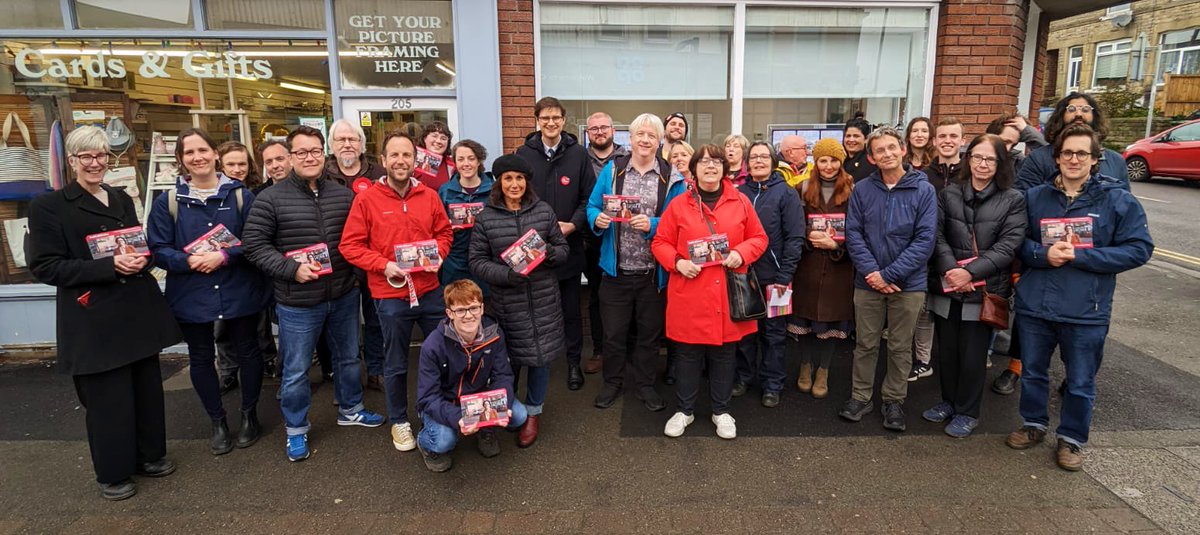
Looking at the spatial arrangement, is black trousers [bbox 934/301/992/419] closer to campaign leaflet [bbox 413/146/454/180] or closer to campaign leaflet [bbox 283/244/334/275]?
campaign leaflet [bbox 413/146/454/180]

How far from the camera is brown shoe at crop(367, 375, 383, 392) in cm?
486

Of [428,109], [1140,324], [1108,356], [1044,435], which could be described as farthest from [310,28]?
[1140,324]

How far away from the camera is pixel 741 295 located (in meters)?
3.86

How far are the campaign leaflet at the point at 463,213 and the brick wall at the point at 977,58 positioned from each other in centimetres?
484

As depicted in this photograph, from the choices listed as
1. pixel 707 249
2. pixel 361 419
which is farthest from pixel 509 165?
pixel 361 419

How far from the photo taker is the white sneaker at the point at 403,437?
388 centimetres

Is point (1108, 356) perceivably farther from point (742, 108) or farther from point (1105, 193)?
point (742, 108)

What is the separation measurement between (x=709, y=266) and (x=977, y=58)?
4369 mm

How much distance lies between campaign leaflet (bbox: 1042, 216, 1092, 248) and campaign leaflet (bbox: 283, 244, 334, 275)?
4090 mm

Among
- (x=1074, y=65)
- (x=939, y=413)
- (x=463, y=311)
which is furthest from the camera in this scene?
(x=1074, y=65)

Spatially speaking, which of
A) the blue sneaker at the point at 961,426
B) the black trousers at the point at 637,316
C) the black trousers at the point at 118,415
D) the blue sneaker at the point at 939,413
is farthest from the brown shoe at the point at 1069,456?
the black trousers at the point at 118,415

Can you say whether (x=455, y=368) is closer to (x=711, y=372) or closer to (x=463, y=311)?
(x=463, y=311)

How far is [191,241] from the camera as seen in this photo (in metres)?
3.64

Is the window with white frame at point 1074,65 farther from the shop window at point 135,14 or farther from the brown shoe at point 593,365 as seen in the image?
the shop window at point 135,14
